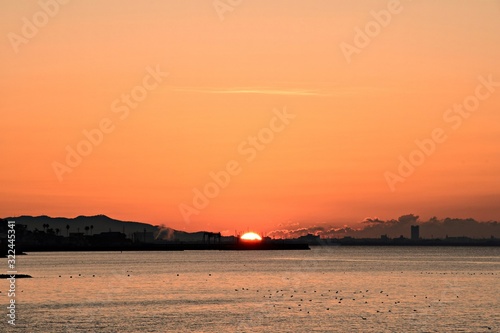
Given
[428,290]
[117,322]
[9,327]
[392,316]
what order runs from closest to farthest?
[9,327] < [117,322] < [392,316] < [428,290]

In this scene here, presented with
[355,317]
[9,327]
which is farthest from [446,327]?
[9,327]

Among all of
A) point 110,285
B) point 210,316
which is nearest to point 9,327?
point 210,316

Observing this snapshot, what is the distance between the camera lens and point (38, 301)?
102188 millimetres

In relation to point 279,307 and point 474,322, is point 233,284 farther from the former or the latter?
point 474,322

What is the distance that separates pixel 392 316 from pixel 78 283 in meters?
71.3

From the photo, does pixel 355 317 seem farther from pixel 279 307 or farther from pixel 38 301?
pixel 38 301

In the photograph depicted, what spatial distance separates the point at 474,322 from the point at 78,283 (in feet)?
262

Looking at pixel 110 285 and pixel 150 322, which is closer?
pixel 150 322

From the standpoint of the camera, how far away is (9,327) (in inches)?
2913

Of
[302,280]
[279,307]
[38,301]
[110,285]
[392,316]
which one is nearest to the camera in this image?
[392,316]

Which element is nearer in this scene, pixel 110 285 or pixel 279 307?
pixel 279 307

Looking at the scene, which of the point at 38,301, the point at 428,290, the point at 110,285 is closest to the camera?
the point at 38,301

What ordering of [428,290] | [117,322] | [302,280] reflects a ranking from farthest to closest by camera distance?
[302,280] → [428,290] → [117,322]

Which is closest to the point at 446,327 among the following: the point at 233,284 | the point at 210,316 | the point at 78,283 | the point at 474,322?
the point at 474,322
